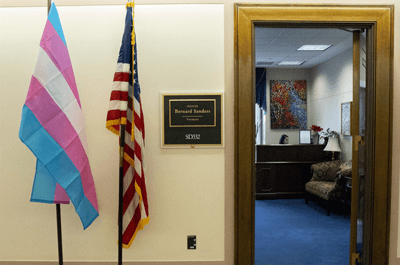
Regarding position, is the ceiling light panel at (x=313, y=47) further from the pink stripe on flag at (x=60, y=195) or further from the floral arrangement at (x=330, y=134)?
the pink stripe on flag at (x=60, y=195)

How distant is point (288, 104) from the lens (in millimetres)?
6762

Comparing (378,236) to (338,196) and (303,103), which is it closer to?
(338,196)

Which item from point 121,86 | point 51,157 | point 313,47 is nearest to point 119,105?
point 121,86

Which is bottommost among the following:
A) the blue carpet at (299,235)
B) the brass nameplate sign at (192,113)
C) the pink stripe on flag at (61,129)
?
the blue carpet at (299,235)

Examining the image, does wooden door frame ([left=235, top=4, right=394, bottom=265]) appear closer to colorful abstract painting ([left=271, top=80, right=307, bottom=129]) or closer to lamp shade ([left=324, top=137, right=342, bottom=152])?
lamp shade ([left=324, top=137, right=342, bottom=152])

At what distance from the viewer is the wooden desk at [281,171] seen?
495cm

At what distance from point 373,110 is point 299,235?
1819 millimetres

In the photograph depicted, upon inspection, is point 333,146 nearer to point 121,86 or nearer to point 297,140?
point 297,140

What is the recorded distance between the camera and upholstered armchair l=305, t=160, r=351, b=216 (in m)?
3.99

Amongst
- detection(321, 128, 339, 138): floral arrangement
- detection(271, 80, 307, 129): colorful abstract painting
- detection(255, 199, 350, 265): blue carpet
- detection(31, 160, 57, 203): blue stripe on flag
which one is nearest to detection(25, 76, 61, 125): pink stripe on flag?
detection(31, 160, 57, 203): blue stripe on flag

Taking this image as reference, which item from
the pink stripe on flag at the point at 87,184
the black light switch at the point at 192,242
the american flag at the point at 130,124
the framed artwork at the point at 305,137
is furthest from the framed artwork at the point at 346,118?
the pink stripe on flag at the point at 87,184

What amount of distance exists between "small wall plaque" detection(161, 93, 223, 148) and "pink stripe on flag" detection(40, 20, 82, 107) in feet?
2.27

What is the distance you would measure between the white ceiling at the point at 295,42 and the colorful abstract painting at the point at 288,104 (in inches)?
26.8

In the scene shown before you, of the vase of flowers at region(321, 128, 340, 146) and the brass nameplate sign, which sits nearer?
the brass nameplate sign
